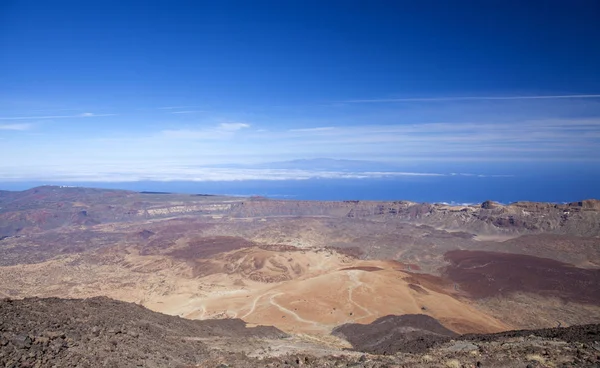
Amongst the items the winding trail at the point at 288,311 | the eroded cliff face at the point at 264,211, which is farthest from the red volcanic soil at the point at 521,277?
the eroded cliff face at the point at 264,211

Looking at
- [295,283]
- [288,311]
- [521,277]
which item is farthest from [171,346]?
[521,277]

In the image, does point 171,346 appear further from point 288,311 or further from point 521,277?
point 521,277

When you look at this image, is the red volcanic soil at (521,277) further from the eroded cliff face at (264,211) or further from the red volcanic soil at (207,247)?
the red volcanic soil at (207,247)

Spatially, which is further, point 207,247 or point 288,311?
point 207,247

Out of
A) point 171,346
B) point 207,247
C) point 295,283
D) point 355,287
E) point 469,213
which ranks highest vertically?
point 469,213

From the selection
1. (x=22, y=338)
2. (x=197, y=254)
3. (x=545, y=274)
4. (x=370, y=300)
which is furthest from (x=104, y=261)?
(x=545, y=274)

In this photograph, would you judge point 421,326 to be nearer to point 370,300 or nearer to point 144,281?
point 370,300

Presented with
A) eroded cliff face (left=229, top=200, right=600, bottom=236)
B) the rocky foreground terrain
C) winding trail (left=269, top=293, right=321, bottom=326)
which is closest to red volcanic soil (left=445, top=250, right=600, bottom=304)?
winding trail (left=269, top=293, right=321, bottom=326)
